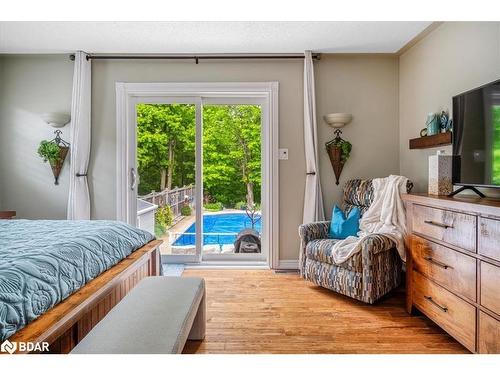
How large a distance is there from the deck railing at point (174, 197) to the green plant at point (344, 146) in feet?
5.60

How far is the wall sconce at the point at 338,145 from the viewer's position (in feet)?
11.8

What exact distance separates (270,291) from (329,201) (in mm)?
1290

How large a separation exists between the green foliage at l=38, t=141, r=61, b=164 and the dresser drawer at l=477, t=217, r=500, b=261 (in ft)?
12.5

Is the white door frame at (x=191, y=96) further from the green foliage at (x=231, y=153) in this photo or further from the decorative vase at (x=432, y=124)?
the decorative vase at (x=432, y=124)

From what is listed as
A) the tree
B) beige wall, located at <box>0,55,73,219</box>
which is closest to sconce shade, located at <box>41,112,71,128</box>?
beige wall, located at <box>0,55,73,219</box>

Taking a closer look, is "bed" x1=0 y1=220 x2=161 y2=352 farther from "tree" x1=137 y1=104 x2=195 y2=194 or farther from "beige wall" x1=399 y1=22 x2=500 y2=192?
"beige wall" x1=399 y1=22 x2=500 y2=192

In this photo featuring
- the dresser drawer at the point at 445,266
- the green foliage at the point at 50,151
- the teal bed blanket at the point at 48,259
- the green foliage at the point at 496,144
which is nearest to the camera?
the teal bed blanket at the point at 48,259

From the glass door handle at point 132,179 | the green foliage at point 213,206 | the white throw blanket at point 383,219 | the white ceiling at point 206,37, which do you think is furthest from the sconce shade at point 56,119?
the white throw blanket at point 383,219

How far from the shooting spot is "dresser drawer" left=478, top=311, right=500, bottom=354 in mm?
1618

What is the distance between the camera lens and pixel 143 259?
2330 mm

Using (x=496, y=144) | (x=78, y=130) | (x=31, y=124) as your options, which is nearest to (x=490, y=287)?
(x=496, y=144)

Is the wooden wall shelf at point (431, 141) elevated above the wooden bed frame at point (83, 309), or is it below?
above

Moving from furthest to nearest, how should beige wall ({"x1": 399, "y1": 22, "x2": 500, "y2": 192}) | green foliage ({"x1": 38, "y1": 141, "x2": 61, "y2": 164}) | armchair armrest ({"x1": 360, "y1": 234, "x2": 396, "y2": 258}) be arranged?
1. green foliage ({"x1": 38, "y1": 141, "x2": 61, "y2": 164})
2. armchair armrest ({"x1": 360, "y1": 234, "x2": 396, "y2": 258})
3. beige wall ({"x1": 399, "y1": 22, "x2": 500, "y2": 192})

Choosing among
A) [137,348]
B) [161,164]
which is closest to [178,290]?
[137,348]
